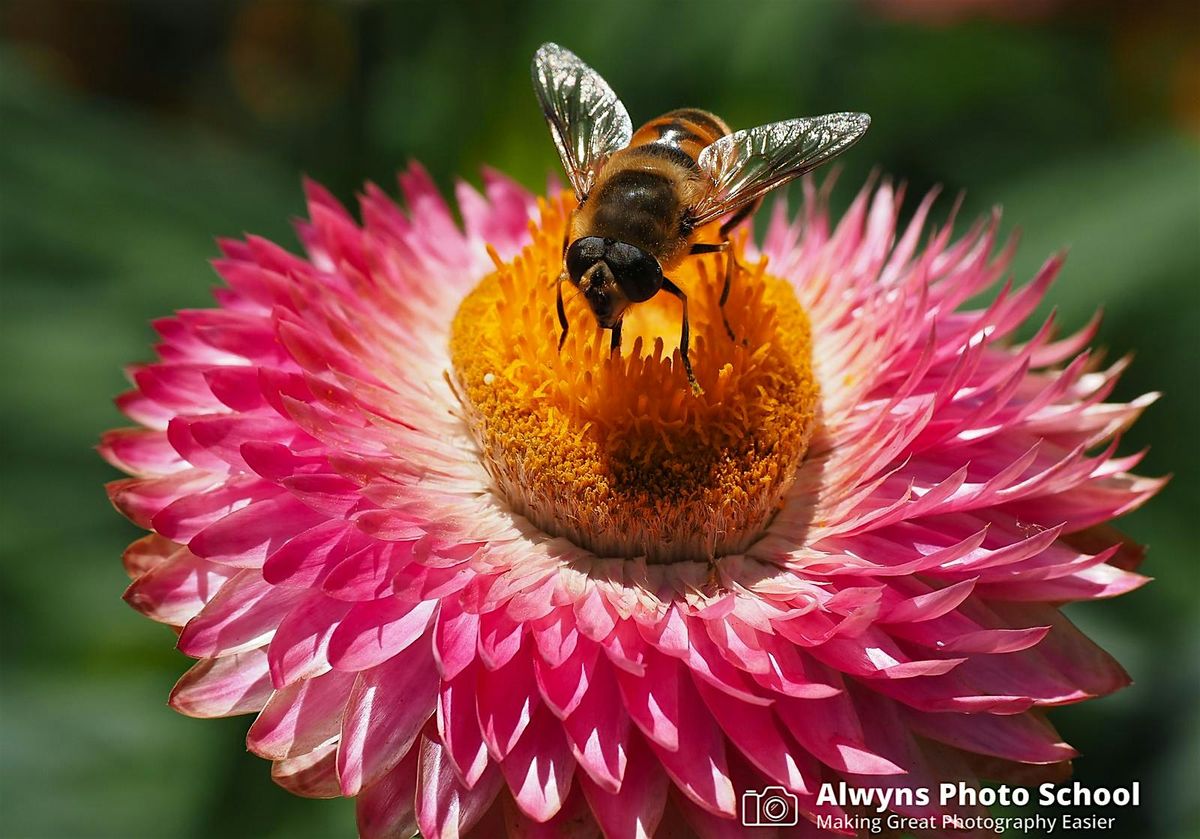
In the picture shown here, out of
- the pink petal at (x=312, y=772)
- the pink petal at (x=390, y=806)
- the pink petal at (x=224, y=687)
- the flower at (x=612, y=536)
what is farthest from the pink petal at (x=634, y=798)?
the pink petal at (x=224, y=687)

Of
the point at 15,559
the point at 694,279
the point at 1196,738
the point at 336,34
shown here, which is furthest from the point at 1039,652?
the point at 336,34

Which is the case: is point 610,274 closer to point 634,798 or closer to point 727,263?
point 727,263

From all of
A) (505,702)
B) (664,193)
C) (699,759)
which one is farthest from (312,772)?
(664,193)

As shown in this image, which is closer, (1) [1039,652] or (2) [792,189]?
(1) [1039,652]

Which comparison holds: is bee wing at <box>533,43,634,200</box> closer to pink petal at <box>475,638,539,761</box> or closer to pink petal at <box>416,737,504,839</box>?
pink petal at <box>475,638,539,761</box>

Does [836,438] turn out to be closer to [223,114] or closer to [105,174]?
[105,174]

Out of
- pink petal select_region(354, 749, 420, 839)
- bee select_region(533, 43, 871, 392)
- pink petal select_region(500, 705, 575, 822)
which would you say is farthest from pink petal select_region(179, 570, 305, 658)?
bee select_region(533, 43, 871, 392)
